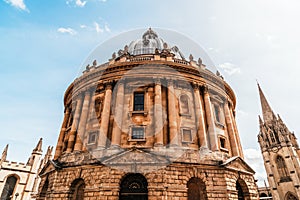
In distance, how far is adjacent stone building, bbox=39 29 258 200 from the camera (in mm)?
15070

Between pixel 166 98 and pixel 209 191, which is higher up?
pixel 166 98

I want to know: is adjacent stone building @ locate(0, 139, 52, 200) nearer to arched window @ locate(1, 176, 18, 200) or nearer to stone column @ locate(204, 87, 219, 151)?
arched window @ locate(1, 176, 18, 200)

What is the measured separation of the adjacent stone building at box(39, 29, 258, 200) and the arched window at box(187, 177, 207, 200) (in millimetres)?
72

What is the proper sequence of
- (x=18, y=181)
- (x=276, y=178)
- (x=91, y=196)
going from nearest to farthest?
1. (x=91, y=196)
2. (x=18, y=181)
3. (x=276, y=178)

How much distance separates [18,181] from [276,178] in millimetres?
61145

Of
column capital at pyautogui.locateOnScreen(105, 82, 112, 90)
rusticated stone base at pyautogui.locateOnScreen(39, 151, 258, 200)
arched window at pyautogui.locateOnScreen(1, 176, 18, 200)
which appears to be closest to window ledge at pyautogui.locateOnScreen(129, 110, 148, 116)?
column capital at pyautogui.locateOnScreen(105, 82, 112, 90)

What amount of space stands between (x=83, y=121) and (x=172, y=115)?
9440 millimetres

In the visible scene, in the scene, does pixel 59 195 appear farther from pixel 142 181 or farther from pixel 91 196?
pixel 142 181

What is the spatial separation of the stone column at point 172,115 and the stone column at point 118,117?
185 inches

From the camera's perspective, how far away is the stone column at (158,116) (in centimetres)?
1754

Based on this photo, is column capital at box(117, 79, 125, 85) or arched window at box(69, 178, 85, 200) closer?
arched window at box(69, 178, 85, 200)

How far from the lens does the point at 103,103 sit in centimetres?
2095

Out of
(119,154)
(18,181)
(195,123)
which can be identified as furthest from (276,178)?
(18,181)

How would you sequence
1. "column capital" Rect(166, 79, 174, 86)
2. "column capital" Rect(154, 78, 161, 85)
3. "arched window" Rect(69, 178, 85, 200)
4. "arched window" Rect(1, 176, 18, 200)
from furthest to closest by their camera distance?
"arched window" Rect(1, 176, 18, 200) → "column capital" Rect(166, 79, 174, 86) → "column capital" Rect(154, 78, 161, 85) → "arched window" Rect(69, 178, 85, 200)
